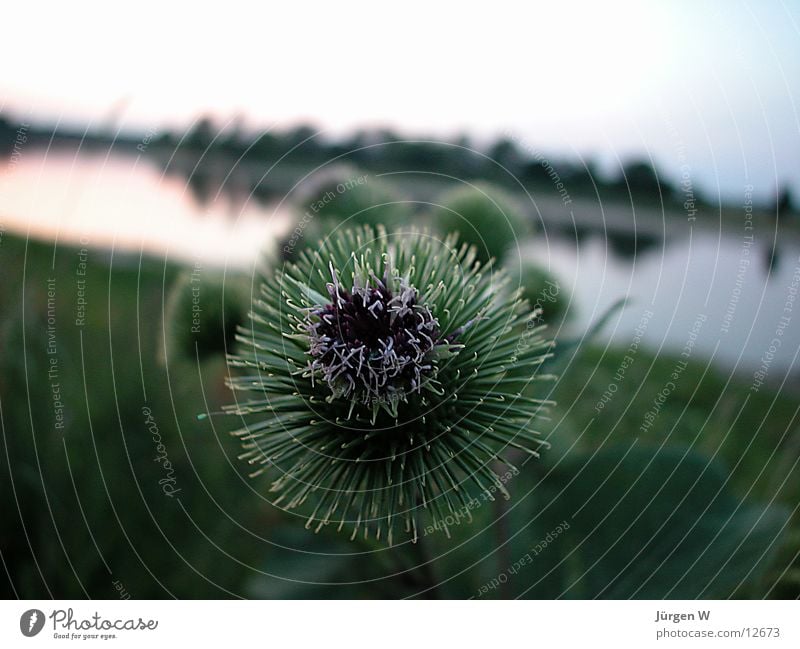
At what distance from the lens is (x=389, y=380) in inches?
35.0

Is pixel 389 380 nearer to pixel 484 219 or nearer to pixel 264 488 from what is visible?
pixel 484 219

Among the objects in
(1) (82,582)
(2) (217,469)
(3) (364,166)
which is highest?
(3) (364,166)

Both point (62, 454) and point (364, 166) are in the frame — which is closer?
point (364, 166)

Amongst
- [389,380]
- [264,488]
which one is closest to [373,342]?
[389,380]

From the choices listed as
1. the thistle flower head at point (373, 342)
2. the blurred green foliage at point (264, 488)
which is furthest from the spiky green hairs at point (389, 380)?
the blurred green foliage at point (264, 488)

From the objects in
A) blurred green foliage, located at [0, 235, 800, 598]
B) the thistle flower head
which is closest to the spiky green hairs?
the thistle flower head

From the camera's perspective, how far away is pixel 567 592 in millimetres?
1222

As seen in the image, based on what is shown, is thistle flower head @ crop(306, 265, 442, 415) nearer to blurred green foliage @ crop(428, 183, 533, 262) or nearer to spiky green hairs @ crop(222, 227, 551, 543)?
spiky green hairs @ crop(222, 227, 551, 543)

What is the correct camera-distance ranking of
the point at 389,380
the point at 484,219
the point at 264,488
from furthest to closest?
the point at 264,488, the point at 484,219, the point at 389,380

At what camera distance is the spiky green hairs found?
2.90 feet
